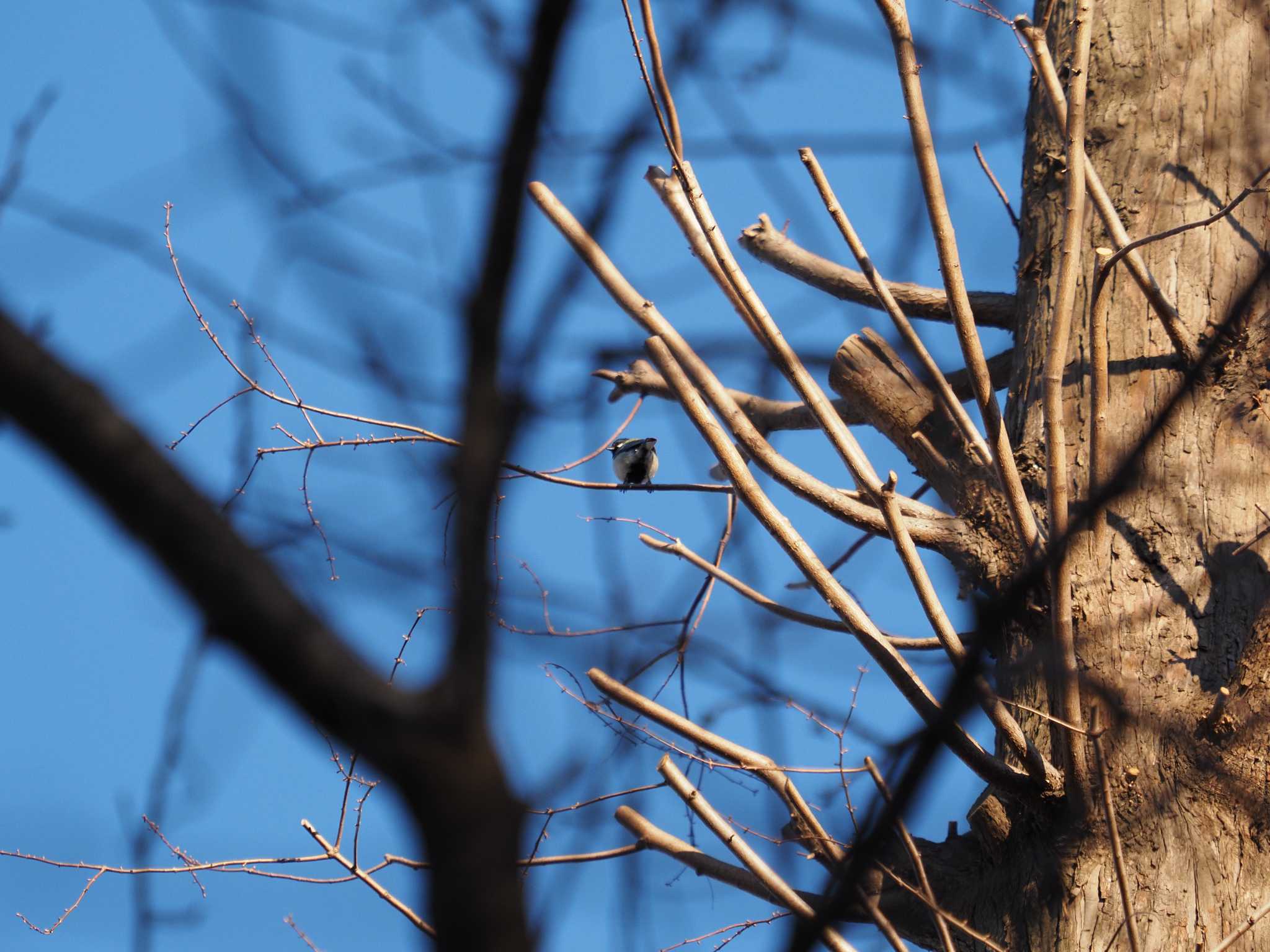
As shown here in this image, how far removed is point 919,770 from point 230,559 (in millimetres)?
469

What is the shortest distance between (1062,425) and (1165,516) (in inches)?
12.4

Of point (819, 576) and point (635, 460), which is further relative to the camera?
point (635, 460)

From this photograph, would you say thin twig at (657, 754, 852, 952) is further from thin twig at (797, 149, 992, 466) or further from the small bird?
the small bird

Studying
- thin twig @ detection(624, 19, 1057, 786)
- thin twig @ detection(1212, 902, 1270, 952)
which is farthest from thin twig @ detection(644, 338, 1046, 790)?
thin twig @ detection(1212, 902, 1270, 952)

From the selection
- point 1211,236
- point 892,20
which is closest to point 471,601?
point 892,20

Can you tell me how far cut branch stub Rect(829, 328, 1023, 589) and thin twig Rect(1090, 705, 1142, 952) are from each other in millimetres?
397

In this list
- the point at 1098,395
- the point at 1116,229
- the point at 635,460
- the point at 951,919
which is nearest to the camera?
the point at 951,919

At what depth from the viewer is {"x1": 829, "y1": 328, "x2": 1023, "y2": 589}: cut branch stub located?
215 cm

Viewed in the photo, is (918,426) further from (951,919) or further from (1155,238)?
(951,919)

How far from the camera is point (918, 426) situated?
2336 millimetres

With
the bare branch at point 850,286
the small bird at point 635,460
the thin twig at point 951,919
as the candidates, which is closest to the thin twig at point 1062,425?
the thin twig at point 951,919

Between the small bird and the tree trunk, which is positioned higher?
the small bird

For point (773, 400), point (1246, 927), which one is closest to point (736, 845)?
point (1246, 927)

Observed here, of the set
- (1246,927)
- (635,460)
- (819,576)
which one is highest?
(635,460)
